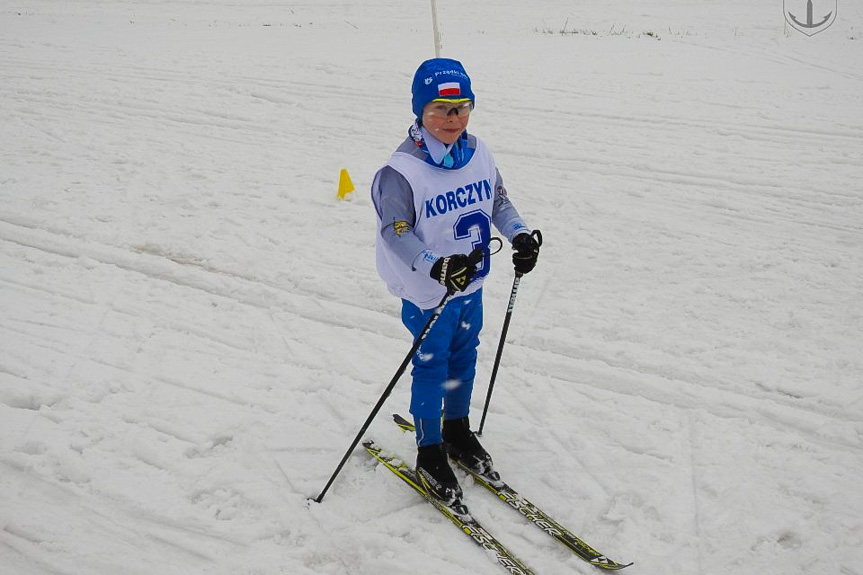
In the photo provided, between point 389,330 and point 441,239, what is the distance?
1875 millimetres

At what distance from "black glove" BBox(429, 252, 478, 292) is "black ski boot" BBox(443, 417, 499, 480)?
1126 millimetres

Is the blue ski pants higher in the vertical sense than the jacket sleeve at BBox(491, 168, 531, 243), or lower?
lower

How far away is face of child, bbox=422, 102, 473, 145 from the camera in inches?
119

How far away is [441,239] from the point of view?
3.17 meters

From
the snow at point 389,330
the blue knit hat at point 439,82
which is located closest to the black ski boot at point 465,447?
the snow at point 389,330

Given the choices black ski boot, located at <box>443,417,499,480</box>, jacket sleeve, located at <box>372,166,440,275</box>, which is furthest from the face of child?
black ski boot, located at <box>443,417,499,480</box>

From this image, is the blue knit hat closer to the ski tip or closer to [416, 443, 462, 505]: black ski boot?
[416, 443, 462, 505]: black ski boot

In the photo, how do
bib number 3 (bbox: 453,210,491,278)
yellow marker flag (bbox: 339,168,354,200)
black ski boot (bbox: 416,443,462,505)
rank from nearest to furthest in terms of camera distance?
bib number 3 (bbox: 453,210,491,278) < black ski boot (bbox: 416,443,462,505) < yellow marker flag (bbox: 339,168,354,200)

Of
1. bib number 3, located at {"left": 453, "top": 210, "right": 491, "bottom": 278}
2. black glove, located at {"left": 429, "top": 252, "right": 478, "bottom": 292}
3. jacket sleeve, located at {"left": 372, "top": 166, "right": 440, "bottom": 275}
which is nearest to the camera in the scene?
black glove, located at {"left": 429, "top": 252, "right": 478, "bottom": 292}

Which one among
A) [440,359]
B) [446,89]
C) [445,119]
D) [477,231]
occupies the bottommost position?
[440,359]

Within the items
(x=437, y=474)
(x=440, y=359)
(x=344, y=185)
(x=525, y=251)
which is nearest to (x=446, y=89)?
(x=525, y=251)

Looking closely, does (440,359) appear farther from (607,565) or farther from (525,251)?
(607,565)

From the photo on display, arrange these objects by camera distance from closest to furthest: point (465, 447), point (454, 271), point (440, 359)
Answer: point (454, 271)
point (440, 359)
point (465, 447)

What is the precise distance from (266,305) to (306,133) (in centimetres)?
436
